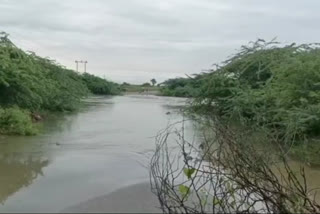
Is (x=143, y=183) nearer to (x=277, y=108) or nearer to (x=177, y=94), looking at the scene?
(x=277, y=108)

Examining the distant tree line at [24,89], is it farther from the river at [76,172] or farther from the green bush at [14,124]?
the river at [76,172]

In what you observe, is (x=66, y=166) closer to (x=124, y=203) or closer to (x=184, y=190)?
(x=124, y=203)

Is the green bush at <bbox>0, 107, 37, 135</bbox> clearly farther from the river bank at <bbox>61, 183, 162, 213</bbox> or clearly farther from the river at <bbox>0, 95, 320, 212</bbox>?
the river bank at <bbox>61, 183, 162, 213</bbox>

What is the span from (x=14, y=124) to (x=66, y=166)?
18.9 feet

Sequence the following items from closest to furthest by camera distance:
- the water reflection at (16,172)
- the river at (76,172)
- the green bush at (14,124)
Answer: the river at (76,172) → the water reflection at (16,172) → the green bush at (14,124)

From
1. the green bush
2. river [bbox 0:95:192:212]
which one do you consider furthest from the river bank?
the green bush

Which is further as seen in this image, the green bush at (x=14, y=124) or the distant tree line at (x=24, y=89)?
the distant tree line at (x=24, y=89)

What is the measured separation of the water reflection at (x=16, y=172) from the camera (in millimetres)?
8579

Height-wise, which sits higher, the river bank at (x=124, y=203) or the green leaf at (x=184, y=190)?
the green leaf at (x=184, y=190)

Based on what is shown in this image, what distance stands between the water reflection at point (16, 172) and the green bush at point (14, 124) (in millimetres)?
3875

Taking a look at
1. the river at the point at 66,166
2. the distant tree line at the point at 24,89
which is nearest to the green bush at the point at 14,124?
the distant tree line at the point at 24,89

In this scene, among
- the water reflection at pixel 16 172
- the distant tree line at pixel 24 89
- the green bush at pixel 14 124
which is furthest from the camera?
the distant tree line at pixel 24 89

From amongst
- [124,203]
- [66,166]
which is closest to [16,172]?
[66,166]

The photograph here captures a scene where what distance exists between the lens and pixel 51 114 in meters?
24.7
